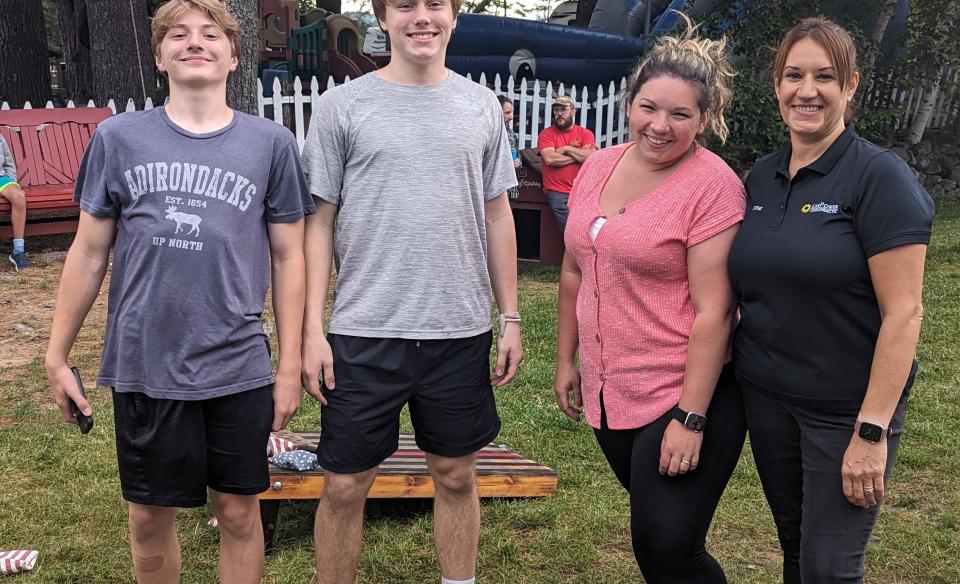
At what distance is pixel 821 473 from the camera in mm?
2166

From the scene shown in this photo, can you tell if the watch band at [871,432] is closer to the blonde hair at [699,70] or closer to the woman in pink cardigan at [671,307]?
the woman in pink cardigan at [671,307]

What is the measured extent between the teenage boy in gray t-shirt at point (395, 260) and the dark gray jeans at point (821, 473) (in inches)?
37.5

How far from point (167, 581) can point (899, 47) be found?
14.1m

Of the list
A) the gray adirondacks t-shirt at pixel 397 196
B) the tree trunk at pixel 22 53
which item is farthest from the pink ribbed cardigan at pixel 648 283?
the tree trunk at pixel 22 53

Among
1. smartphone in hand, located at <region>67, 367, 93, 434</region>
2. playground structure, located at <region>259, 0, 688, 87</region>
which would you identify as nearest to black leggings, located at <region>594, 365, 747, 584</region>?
smartphone in hand, located at <region>67, 367, 93, 434</region>

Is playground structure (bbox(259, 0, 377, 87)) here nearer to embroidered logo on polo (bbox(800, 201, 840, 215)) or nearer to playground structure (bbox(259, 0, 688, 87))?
playground structure (bbox(259, 0, 688, 87))

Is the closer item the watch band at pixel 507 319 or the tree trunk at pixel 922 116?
the watch band at pixel 507 319

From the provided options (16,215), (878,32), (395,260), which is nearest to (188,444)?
(395,260)

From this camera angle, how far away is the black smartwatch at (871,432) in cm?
206

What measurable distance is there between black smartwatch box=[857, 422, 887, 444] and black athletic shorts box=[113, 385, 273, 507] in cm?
158

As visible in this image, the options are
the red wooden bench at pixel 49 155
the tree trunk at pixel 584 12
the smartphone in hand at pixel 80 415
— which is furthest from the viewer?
the tree trunk at pixel 584 12

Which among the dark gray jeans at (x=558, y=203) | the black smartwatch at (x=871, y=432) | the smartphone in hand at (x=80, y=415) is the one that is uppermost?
the black smartwatch at (x=871, y=432)

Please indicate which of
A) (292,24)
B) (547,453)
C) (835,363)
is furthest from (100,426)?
(292,24)

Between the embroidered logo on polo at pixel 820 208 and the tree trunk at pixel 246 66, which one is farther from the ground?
the embroidered logo on polo at pixel 820 208
